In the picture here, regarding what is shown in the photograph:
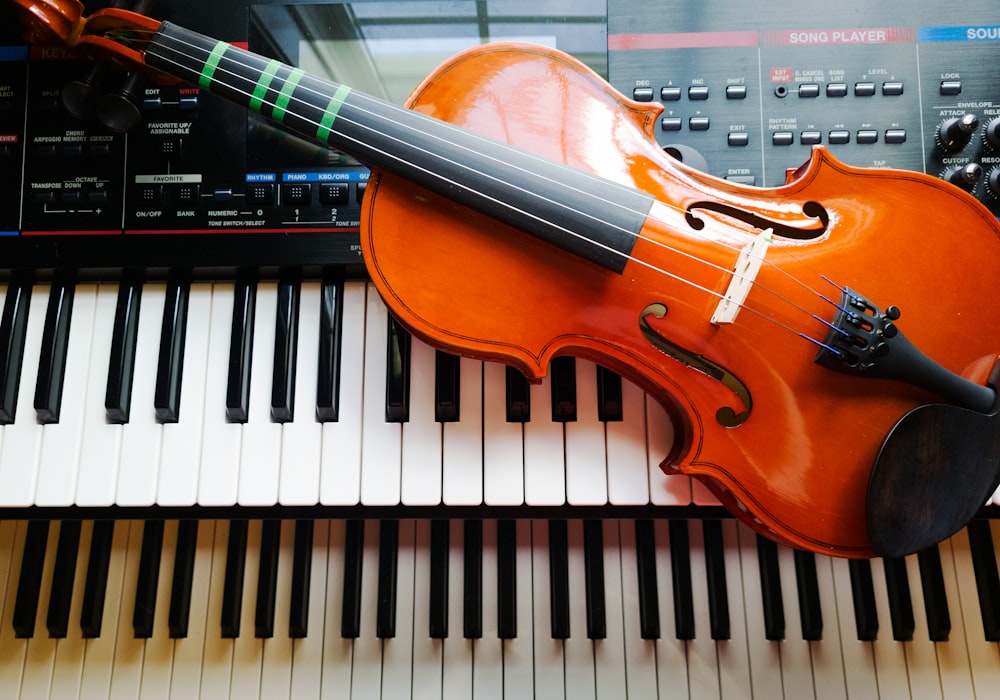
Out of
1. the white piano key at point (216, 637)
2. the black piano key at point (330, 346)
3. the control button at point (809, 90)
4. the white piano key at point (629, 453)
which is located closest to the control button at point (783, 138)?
the control button at point (809, 90)

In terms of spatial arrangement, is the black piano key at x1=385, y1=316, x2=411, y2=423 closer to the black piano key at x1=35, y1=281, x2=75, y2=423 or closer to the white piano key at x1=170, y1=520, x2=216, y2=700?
the white piano key at x1=170, y1=520, x2=216, y2=700

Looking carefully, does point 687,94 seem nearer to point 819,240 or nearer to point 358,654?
point 819,240

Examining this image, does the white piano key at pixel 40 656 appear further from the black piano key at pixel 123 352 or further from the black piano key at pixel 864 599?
the black piano key at pixel 864 599

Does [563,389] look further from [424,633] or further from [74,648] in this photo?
[74,648]

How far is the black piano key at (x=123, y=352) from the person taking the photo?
1.20m

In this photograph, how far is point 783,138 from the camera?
1248 millimetres

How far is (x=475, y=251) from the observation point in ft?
3.39

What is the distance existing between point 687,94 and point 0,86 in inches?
55.5

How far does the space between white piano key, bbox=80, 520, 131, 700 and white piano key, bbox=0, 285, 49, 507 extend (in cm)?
21

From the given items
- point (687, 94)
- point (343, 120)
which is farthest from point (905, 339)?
point (343, 120)

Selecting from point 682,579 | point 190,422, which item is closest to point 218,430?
point 190,422

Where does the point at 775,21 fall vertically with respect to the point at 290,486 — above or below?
above

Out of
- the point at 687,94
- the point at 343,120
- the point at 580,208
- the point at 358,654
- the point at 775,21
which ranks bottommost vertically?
the point at 358,654

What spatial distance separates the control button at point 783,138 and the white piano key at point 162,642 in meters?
1.45
